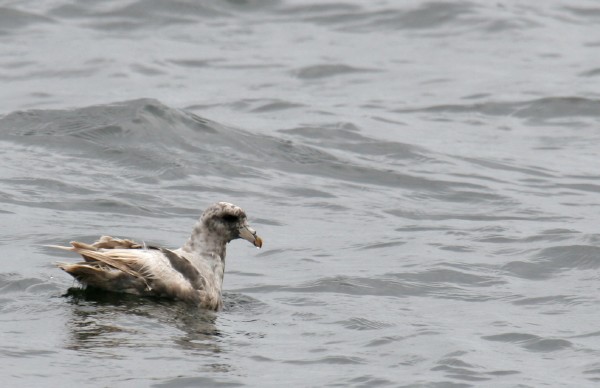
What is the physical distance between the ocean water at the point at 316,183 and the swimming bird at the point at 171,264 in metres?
0.16

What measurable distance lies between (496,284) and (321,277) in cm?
159

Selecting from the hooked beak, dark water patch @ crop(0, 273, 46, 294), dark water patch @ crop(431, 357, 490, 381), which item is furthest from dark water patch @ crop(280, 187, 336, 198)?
dark water patch @ crop(431, 357, 490, 381)

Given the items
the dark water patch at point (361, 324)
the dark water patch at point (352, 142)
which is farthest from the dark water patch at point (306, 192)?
the dark water patch at point (361, 324)

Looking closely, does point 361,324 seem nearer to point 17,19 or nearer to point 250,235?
point 250,235

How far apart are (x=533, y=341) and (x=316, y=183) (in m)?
6.60

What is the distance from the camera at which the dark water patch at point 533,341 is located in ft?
38.8

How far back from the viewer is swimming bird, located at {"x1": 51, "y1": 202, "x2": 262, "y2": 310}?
1159cm

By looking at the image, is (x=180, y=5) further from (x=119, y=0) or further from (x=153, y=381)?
→ (x=153, y=381)

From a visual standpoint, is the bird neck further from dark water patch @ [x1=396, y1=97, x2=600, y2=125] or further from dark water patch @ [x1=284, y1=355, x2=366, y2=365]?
dark water patch @ [x1=396, y1=97, x2=600, y2=125]

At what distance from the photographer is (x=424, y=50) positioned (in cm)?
2597

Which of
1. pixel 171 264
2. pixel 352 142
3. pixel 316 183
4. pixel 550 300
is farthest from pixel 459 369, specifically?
pixel 352 142

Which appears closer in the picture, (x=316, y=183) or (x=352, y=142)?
(x=316, y=183)

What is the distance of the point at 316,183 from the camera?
1831cm

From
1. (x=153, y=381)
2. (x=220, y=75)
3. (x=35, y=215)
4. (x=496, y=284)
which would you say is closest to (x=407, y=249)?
(x=496, y=284)
